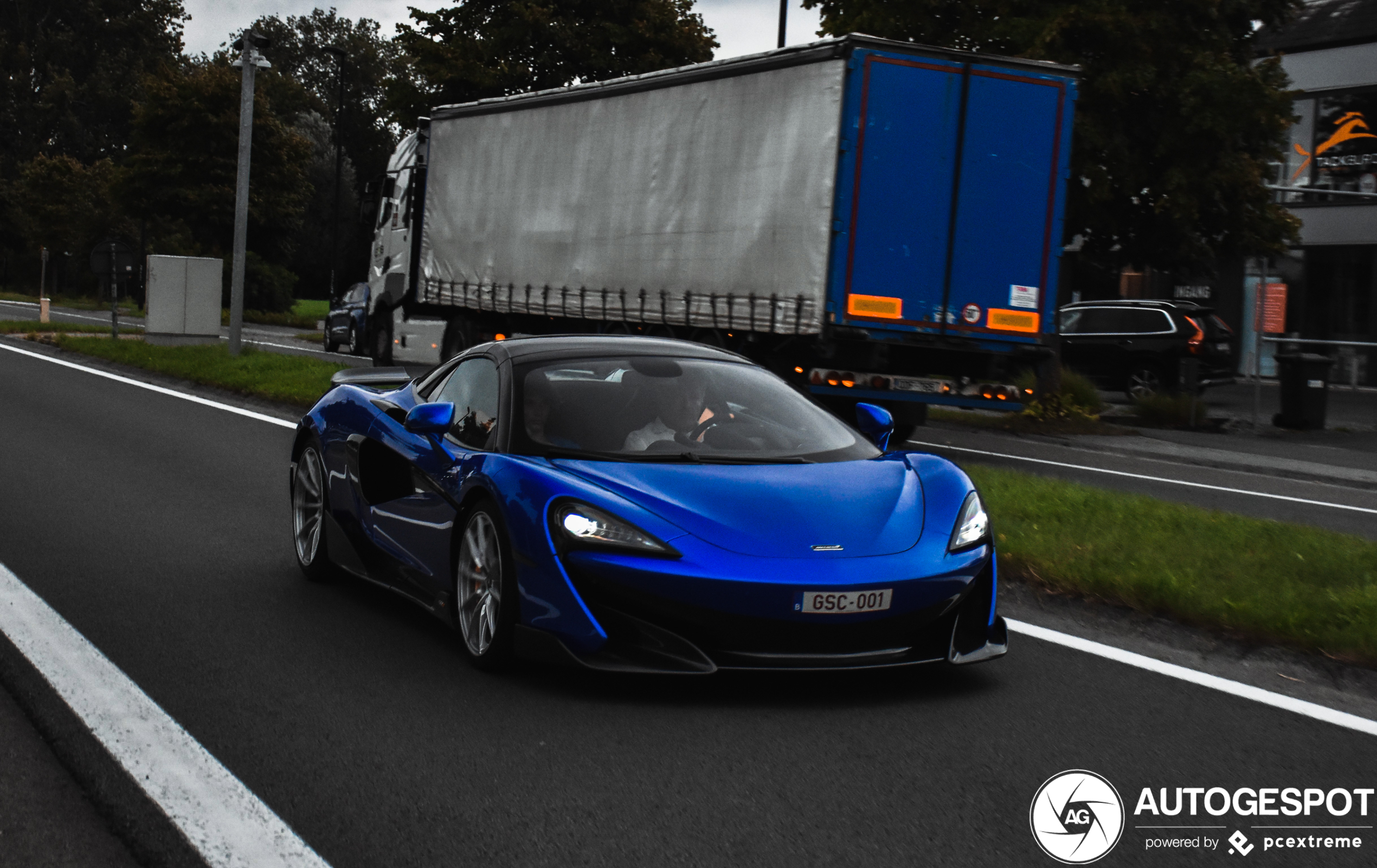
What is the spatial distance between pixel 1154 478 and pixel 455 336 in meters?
10.6

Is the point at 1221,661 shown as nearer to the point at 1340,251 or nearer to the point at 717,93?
the point at 717,93

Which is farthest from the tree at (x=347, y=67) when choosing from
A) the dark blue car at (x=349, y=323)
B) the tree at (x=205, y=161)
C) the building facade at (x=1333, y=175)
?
the building facade at (x=1333, y=175)

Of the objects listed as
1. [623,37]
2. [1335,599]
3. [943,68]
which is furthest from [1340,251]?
[1335,599]

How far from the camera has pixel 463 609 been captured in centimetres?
578

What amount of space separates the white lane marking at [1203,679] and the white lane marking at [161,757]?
295 centimetres

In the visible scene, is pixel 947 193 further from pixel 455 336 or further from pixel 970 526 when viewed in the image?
pixel 970 526

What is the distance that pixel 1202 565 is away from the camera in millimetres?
7684

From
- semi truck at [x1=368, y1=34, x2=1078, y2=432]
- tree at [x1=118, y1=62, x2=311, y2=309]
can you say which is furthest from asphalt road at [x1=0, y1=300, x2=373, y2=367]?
semi truck at [x1=368, y1=34, x2=1078, y2=432]

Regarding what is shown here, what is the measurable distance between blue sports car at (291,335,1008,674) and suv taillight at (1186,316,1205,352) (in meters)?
18.8

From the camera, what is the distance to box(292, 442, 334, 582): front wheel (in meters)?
7.38

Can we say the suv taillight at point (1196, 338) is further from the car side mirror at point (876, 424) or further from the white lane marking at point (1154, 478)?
the car side mirror at point (876, 424)

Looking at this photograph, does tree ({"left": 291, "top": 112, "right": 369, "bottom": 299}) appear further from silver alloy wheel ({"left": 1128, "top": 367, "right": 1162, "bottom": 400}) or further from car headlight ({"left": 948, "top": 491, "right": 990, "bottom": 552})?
car headlight ({"left": 948, "top": 491, "right": 990, "bottom": 552})

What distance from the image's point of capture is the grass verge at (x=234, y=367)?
19.3m

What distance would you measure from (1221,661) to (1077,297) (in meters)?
31.4
